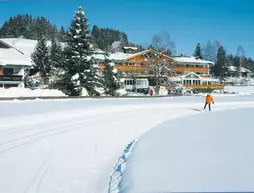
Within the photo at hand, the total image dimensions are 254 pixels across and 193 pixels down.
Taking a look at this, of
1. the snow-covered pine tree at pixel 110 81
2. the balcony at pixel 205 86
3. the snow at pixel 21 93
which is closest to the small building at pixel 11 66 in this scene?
the snow at pixel 21 93

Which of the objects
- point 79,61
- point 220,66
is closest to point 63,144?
point 79,61

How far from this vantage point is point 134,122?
60.2 ft

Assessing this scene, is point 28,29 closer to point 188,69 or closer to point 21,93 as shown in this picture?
point 188,69

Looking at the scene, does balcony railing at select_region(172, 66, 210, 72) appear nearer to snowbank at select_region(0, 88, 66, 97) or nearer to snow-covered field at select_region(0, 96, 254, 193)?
snowbank at select_region(0, 88, 66, 97)

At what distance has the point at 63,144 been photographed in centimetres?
1098

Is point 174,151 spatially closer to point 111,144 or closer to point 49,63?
point 111,144

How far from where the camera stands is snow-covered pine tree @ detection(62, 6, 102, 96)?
3216 cm

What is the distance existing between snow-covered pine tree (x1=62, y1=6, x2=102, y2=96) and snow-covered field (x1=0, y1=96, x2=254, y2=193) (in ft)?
27.4

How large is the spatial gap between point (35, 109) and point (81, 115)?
2.93 m

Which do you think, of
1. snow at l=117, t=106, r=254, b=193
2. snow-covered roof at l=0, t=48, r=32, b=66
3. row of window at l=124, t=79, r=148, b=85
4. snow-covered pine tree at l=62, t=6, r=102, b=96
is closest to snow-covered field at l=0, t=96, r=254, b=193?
snow at l=117, t=106, r=254, b=193

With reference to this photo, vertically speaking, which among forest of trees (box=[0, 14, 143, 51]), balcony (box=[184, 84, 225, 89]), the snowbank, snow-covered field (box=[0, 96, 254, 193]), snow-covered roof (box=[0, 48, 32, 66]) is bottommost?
snow-covered field (box=[0, 96, 254, 193])

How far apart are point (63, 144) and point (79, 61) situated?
72.1ft

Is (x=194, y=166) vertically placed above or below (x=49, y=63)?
below

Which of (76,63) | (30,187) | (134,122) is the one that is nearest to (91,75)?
(76,63)
